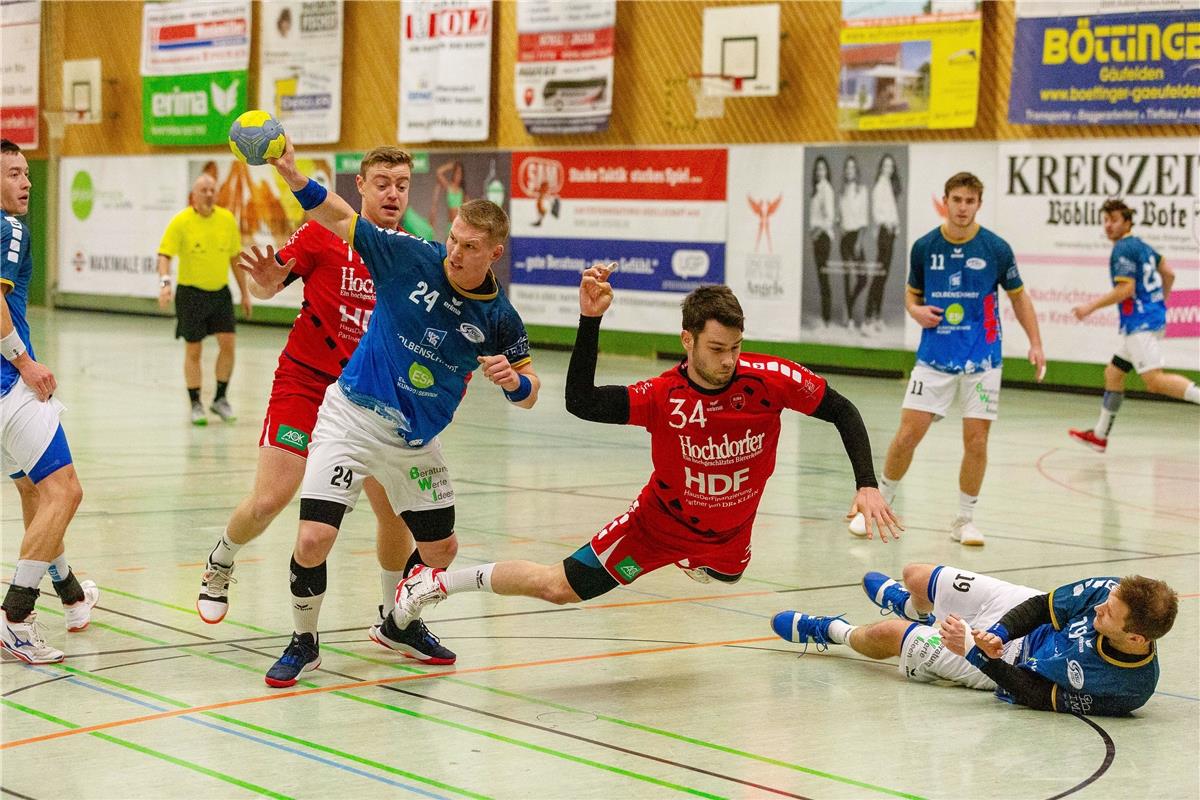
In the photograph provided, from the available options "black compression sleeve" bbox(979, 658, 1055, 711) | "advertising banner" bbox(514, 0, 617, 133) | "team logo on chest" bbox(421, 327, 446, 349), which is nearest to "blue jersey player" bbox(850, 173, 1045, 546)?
"black compression sleeve" bbox(979, 658, 1055, 711)

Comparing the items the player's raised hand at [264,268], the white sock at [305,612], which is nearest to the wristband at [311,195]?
the player's raised hand at [264,268]

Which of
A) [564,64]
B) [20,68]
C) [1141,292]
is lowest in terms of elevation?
[1141,292]

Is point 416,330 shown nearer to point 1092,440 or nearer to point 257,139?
point 257,139

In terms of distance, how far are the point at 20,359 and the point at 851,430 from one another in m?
3.53

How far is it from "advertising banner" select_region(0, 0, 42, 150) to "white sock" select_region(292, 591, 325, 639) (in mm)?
30269

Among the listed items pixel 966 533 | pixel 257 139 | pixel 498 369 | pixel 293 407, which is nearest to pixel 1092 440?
pixel 966 533

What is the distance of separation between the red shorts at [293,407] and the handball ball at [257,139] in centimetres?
136

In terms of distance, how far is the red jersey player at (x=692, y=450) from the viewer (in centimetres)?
639

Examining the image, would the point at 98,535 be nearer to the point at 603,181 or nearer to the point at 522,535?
the point at 522,535

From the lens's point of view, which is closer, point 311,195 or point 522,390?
point 311,195

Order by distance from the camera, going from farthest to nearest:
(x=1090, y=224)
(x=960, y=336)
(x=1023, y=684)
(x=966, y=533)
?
(x=1090, y=224) → (x=960, y=336) → (x=966, y=533) → (x=1023, y=684)

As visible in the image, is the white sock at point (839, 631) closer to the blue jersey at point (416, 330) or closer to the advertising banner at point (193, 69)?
the blue jersey at point (416, 330)

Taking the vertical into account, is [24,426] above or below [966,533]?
above

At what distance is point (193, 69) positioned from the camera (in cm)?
3147
